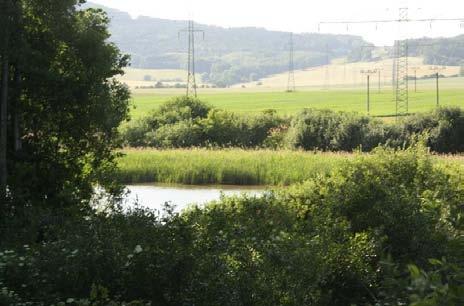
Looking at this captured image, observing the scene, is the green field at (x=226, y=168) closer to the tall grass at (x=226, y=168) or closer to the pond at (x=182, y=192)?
the tall grass at (x=226, y=168)

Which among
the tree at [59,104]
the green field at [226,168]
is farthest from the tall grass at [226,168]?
the tree at [59,104]

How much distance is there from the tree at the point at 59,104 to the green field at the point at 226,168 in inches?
657

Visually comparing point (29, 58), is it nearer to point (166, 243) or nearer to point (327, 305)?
point (166, 243)

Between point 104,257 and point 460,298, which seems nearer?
point 460,298

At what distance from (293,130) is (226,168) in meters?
14.4

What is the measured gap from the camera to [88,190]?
54.3ft

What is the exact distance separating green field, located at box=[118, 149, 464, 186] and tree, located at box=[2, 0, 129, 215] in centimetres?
1669

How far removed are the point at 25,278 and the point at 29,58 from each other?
7.13 m

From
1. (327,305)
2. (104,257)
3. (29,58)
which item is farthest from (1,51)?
(327,305)

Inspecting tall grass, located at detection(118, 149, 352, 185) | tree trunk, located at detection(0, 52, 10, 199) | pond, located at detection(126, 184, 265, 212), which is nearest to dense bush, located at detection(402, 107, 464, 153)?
tall grass, located at detection(118, 149, 352, 185)

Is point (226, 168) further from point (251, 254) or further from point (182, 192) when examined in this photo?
point (251, 254)

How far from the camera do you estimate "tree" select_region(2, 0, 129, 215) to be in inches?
620

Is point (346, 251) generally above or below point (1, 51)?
below

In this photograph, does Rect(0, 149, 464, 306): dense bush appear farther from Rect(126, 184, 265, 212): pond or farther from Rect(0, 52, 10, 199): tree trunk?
Rect(126, 184, 265, 212): pond
